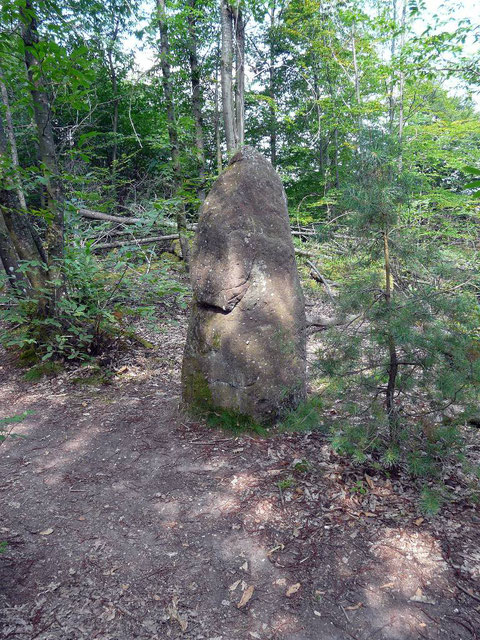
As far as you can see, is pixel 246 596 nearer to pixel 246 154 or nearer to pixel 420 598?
pixel 420 598

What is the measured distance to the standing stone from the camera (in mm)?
4055

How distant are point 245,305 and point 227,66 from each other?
8037 mm

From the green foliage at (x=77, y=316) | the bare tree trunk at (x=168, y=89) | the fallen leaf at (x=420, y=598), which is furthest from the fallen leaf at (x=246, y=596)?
the bare tree trunk at (x=168, y=89)

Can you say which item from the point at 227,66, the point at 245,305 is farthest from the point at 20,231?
the point at 227,66

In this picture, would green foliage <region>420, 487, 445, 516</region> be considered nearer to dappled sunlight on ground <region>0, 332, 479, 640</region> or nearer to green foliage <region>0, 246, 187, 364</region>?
dappled sunlight on ground <region>0, 332, 479, 640</region>

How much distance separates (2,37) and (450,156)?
1017cm

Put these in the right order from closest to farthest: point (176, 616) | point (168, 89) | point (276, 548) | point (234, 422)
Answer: point (176, 616) < point (276, 548) < point (234, 422) < point (168, 89)

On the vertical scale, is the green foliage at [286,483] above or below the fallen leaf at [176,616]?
below

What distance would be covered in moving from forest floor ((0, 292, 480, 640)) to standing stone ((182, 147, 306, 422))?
0.49 metres

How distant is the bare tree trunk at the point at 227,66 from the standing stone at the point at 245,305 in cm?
552

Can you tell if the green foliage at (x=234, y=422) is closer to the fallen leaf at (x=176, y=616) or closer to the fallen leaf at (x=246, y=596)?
the fallen leaf at (x=246, y=596)

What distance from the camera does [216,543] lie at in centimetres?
285

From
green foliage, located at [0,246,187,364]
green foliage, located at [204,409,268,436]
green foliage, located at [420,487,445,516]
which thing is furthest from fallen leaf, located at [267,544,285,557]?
green foliage, located at [0,246,187,364]

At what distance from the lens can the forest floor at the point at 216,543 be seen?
2.23 metres
